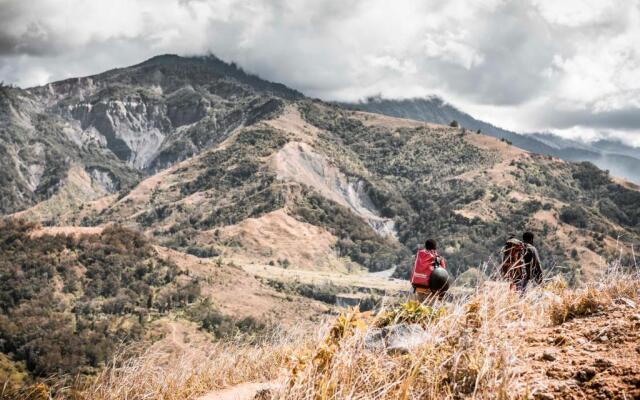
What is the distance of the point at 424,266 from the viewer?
8.12 m

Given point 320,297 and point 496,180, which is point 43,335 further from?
point 496,180

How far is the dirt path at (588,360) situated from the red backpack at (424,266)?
3972 millimetres

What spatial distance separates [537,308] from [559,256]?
144295mm

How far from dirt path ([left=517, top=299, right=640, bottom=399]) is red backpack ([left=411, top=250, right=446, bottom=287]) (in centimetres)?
397

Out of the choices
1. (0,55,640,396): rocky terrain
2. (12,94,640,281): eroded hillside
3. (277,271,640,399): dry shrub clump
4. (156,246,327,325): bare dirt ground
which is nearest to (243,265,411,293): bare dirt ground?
(0,55,640,396): rocky terrain

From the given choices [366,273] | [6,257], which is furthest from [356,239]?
[6,257]

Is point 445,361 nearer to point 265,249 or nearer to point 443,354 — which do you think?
point 443,354

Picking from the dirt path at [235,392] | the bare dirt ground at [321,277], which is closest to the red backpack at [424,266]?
the dirt path at [235,392]

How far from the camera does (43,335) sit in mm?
54969

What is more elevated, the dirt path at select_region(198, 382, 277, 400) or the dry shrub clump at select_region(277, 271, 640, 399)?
the dry shrub clump at select_region(277, 271, 640, 399)

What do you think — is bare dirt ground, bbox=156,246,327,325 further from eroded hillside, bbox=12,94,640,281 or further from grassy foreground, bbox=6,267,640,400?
grassy foreground, bbox=6,267,640,400

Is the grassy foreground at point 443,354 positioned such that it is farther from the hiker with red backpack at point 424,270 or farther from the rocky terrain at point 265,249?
the hiker with red backpack at point 424,270

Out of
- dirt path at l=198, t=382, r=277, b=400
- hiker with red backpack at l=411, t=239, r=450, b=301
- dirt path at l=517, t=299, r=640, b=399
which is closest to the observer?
dirt path at l=517, t=299, r=640, b=399

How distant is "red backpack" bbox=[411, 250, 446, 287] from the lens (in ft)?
26.2
